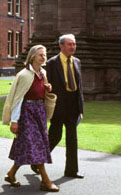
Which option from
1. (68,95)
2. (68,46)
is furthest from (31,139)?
(68,46)

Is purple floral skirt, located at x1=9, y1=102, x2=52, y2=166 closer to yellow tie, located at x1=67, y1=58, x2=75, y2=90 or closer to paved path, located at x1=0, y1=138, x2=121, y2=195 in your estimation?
paved path, located at x1=0, y1=138, x2=121, y2=195

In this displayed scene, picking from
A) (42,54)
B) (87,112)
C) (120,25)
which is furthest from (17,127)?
(120,25)

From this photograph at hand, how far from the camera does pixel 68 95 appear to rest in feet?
23.8

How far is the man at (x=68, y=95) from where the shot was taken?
720 cm

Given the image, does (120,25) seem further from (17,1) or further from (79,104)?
(17,1)

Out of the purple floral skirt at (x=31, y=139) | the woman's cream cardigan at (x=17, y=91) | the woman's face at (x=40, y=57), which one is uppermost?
the woman's face at (x=40, y=57)

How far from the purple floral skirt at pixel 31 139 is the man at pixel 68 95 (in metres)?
0.63

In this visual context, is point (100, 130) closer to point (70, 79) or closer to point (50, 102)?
point (70, 79)

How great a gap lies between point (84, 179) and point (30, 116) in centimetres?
109

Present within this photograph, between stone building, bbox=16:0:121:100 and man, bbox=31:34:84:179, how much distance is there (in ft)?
42.7

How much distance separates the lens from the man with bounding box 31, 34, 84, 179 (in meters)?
7.20

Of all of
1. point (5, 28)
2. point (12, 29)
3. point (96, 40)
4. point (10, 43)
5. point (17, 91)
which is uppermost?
point (17, 91)

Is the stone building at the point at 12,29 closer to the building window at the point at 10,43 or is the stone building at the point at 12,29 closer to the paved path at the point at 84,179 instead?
the building window at the point at 10,43

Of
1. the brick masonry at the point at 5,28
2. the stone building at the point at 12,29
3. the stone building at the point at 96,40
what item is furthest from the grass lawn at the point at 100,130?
the stone building at the point at 12,29
